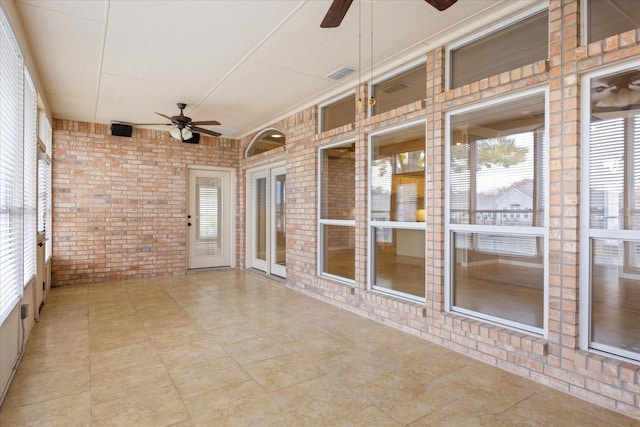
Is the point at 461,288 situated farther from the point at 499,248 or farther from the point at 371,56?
the point at 371,56

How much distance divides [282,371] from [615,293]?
246cm

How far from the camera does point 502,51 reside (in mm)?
3016

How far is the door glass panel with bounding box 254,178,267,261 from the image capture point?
709 cm

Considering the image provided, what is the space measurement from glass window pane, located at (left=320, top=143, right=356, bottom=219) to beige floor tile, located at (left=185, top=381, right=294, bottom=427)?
2.67 meters

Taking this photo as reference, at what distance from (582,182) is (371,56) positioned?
7.47 feet

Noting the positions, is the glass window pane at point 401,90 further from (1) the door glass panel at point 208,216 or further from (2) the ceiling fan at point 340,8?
(1) the door glass panel at point 208,216

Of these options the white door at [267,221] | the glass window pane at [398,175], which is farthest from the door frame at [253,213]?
the glass window pane at [398,175]

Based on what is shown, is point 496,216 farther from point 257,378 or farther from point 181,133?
point 181,133

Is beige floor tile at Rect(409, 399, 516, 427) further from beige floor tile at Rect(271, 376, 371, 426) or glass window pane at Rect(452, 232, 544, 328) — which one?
glass window pane at Rect(452, 232, 544, 328)

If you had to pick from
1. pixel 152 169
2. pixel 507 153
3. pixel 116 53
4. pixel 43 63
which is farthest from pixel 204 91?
pixel 507 153

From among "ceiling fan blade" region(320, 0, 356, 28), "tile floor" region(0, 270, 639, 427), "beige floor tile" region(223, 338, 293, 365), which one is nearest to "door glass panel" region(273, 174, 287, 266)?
"tile floor" region(0, 270, 639, 427)

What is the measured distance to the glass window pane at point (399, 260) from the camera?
3798 millimetres

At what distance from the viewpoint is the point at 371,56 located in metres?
3.71

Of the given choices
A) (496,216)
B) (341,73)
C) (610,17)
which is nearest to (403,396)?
(496,216)
